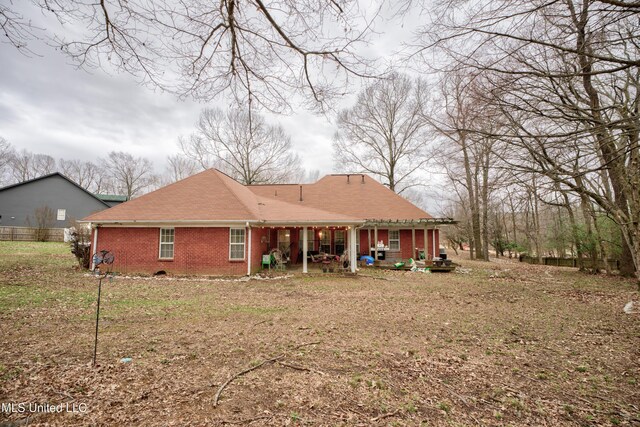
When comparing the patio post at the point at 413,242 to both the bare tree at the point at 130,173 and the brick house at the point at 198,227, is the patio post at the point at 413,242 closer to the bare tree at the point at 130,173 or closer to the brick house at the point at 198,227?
the brick house at the point at 198,227

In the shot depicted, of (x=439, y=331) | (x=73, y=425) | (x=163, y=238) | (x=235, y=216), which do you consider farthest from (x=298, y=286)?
(x=73, y=425)

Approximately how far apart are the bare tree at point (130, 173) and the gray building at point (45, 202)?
16.8 meters

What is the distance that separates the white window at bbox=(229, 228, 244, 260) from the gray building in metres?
28.8

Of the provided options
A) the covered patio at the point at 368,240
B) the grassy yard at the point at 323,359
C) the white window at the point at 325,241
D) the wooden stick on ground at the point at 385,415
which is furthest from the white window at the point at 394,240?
the wooden stick on ground at the point at 385,415

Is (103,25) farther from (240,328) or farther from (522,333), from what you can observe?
(522,333)

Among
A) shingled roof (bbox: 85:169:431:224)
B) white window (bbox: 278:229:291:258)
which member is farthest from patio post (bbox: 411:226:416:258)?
white window (bbox: 278:229:291:258)

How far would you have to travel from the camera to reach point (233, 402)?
3545mm

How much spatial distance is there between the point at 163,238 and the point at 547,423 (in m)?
15.6

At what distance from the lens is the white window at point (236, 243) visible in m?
14.3

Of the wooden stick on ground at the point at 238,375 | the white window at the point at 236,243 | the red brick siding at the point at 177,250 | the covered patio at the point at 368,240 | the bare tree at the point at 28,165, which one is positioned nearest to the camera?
the wooden stick on ground at the point at 238,375

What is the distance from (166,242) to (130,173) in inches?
1776

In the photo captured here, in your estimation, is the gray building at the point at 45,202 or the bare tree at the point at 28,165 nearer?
the gray building at the point at 45,202

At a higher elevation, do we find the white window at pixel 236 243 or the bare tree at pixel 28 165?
the bare tree at pixel 28 165

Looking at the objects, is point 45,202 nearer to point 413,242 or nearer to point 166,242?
point 166,242
